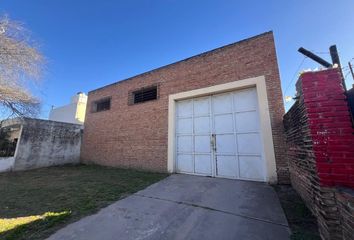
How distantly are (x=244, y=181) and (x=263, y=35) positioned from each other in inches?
188

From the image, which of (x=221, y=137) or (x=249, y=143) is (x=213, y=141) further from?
(x=249, y=143)

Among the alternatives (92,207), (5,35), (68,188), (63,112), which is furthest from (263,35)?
(63,112)

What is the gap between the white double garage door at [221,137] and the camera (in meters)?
5.49

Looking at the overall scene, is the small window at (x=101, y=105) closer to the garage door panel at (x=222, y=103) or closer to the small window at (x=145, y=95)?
the small window at (x=145, y=95)

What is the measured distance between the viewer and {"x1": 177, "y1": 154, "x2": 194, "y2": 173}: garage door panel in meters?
6.51

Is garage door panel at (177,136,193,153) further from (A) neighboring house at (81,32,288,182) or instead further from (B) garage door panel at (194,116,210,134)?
(B) garage door panel at (194,116,210,134)

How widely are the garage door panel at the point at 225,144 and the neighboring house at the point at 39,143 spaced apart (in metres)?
9.26

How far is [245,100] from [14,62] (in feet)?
27.4

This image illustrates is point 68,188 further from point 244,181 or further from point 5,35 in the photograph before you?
point 5,35

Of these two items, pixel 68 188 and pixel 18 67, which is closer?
pixel 68 188

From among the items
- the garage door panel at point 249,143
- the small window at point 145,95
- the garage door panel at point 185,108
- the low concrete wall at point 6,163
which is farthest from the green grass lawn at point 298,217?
the low concrete wall at point 6,163

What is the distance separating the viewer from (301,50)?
2762mm

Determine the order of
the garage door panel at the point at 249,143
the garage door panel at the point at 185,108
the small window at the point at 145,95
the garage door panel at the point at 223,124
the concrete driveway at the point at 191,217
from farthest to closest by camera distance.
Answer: the small window at the point at 145,95 < the garage door panel at the point at 185,108 < the garage door panel at the point at 223,124 < the garage door panel at the point at 249,143 < the concrete driveway at the point at 191,217

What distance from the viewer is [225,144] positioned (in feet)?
19.4
